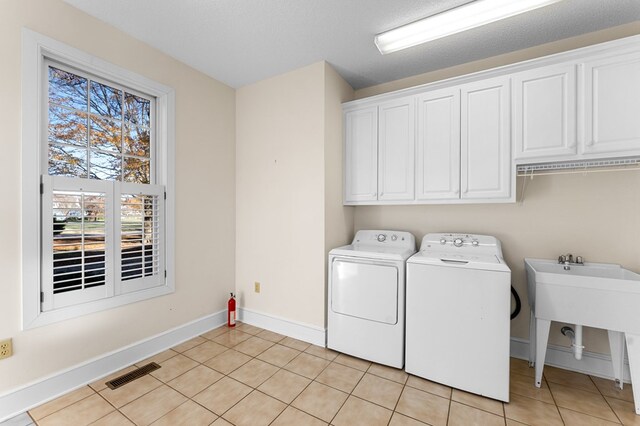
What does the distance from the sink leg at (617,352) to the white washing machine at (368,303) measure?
1466mm

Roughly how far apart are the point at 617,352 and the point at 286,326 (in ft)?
8.78

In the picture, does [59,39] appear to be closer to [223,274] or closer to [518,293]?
[223,274]

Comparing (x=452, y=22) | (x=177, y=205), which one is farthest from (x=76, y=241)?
(x=452, y=22)

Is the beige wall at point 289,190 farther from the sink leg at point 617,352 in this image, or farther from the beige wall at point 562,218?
the sink leg at point 617,352

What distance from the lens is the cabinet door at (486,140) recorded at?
7.18 feet

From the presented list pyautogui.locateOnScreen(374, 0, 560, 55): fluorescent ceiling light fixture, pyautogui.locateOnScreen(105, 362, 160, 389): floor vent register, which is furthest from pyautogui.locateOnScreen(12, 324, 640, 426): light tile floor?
pyautogui.locateOnScreen(374, 0, 560, 55): fluorescent ceiling light fixture

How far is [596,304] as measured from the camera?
1.82m

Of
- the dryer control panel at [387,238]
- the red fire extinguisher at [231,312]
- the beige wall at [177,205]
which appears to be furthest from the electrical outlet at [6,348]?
the dryer control panel at [387,238]

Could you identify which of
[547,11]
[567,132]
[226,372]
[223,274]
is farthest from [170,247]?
[547,11]

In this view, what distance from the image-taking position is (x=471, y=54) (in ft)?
8.22

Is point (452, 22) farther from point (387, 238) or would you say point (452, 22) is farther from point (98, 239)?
point (98, 239)

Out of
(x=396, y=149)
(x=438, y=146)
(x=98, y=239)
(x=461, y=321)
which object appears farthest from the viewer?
(x=396, y=149)

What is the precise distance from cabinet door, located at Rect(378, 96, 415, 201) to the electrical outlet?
2897 mm

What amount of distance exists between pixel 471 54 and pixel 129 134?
10.3ft
